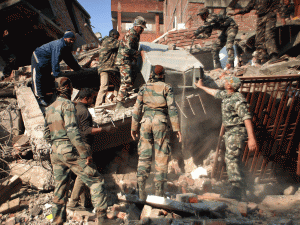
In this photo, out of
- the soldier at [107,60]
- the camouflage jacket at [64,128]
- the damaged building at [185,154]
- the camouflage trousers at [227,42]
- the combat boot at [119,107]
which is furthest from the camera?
the camouflage trousers at [227,42]

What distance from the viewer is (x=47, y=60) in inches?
144

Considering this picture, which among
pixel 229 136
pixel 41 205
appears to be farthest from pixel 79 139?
pixel 229 136

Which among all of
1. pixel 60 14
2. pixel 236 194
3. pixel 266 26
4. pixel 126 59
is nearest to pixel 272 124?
pixel 236 194

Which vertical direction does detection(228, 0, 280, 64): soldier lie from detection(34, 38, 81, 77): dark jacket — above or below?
above

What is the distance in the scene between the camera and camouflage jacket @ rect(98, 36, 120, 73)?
3990 mm

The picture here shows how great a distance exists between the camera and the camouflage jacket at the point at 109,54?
13.1 ft

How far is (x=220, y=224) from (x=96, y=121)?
8.19 feet

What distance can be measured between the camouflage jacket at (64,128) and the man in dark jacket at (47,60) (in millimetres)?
1736

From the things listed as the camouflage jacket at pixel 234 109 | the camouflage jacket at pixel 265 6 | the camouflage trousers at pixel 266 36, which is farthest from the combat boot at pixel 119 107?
the camouflage jacket at pixel 265 6

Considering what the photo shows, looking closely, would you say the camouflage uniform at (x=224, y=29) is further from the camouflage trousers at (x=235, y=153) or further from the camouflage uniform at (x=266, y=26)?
the camouflage trousers at (x=235, y=153)

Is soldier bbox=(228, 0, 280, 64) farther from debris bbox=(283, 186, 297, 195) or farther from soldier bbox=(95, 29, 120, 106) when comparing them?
soldier bbox=(95, 29, 120, 106)

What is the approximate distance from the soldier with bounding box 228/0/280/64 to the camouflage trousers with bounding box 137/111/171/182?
14.6 feet

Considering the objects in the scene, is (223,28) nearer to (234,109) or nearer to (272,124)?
(272,124)

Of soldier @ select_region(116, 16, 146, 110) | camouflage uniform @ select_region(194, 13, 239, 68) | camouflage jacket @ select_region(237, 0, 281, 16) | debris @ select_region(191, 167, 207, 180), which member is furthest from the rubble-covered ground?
camouflage jacket @ select_region(237, 0, 281, 16)
